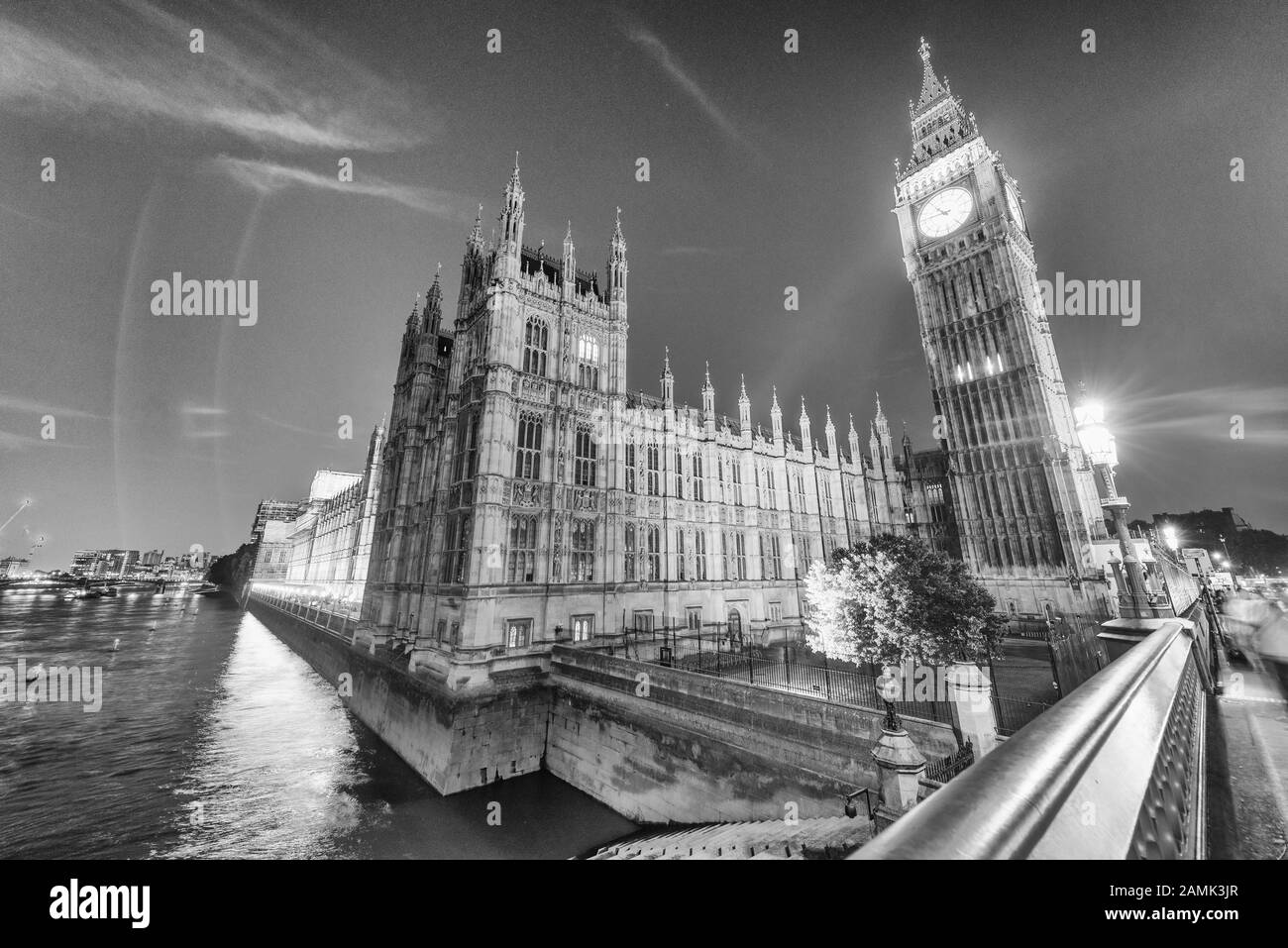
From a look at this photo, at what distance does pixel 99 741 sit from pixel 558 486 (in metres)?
32.5

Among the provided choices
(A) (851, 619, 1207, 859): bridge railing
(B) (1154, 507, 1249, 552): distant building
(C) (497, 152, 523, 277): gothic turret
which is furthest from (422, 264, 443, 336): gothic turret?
(B) (1154, 507, 1249, 552): distant building

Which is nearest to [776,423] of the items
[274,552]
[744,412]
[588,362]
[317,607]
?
[744,412]

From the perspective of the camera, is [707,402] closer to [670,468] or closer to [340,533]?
[670,468]

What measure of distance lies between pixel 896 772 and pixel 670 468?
2521 cm

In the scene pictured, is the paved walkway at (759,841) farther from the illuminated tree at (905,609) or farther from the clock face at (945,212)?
the clock face at (945,212)

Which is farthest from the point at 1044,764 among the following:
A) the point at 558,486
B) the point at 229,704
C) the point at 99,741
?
the point at 229,704

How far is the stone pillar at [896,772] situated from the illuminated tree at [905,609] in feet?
18.1

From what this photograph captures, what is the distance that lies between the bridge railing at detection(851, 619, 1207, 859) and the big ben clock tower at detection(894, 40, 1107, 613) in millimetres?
47642

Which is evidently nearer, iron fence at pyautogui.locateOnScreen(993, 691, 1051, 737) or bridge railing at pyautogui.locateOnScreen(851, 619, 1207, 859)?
bridge railing at pyautogui.locateOnScreen(851, 619, 1207, 859)

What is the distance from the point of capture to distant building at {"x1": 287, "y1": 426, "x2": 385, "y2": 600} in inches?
2116

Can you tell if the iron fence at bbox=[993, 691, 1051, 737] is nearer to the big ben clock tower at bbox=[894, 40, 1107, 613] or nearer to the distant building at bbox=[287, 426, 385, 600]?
the big ben clock tower at bbox=[894, 40, 1107, 613]

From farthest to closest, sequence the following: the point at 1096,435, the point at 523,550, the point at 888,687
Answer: the point at 523,550 < the point at 1096,435 < the point at 888,687

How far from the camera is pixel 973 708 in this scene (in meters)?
11.6
